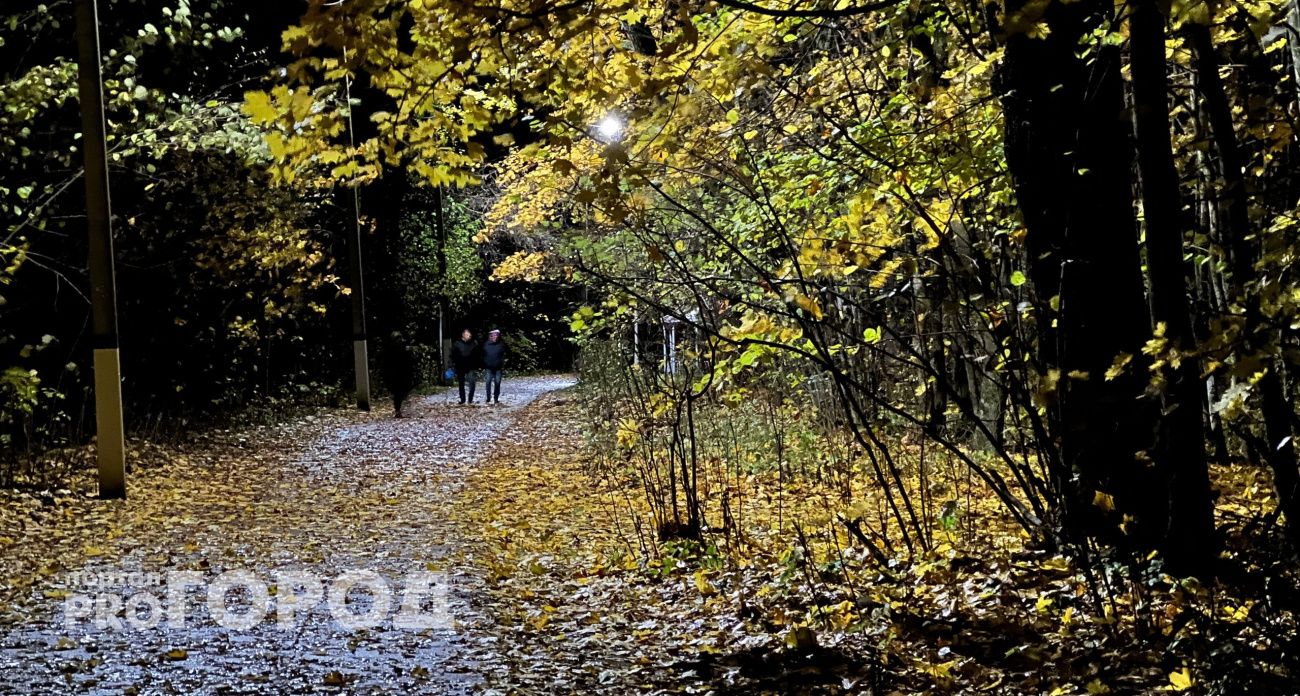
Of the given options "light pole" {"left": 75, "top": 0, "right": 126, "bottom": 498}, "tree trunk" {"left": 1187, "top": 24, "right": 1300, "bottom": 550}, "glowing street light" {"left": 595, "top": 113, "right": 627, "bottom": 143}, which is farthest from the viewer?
"light pole" {"left": 75, "top": 0, "right": 126, "bottom": 498}

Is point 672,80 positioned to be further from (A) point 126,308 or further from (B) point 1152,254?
(A) point 126,308

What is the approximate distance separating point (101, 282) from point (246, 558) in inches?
177

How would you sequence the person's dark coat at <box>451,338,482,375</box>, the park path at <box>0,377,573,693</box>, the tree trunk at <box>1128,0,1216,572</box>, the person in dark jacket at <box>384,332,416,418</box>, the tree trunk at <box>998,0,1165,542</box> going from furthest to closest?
the person's dark coat at <box>451,338,482,375</box>
the person in dark jacket at <box>384,332,416,418</box>
the tree trunk at <box>998,0,1165,542</box>
the park path at <box>0,377,573,693</box>
the tree trunk at <box>1128,0,1216,572</box>

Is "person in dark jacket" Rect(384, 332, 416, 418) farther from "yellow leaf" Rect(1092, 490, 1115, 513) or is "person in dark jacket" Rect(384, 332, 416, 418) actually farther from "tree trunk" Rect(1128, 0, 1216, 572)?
"tree trunk" Rect(1128, 0, 1216, 572)

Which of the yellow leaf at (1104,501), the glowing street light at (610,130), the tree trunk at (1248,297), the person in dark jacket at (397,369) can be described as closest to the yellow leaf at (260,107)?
the tree trunk at (1248,297)

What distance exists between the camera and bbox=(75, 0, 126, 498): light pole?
10.9m

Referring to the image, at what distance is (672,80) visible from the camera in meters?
6.03

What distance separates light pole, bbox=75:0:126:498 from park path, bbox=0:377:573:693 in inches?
22.5

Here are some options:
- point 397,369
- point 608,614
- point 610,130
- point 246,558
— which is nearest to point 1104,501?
point 608,614

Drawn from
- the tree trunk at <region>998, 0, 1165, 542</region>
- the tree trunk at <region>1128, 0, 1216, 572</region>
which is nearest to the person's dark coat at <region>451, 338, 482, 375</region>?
the tree trunk at <region>998, 0, 1165, 542</region>

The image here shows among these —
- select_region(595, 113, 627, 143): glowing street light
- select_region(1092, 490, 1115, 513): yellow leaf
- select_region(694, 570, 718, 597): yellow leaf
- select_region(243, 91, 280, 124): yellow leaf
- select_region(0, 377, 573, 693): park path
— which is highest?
select_region(595, 113, 627, 143): glowing street light

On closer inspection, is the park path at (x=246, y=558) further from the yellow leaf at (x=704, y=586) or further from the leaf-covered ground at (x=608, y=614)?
the yellow leaf at (x=704, y=586)

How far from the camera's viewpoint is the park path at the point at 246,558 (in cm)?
506

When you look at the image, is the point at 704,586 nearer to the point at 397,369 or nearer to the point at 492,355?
the point at 397,369
